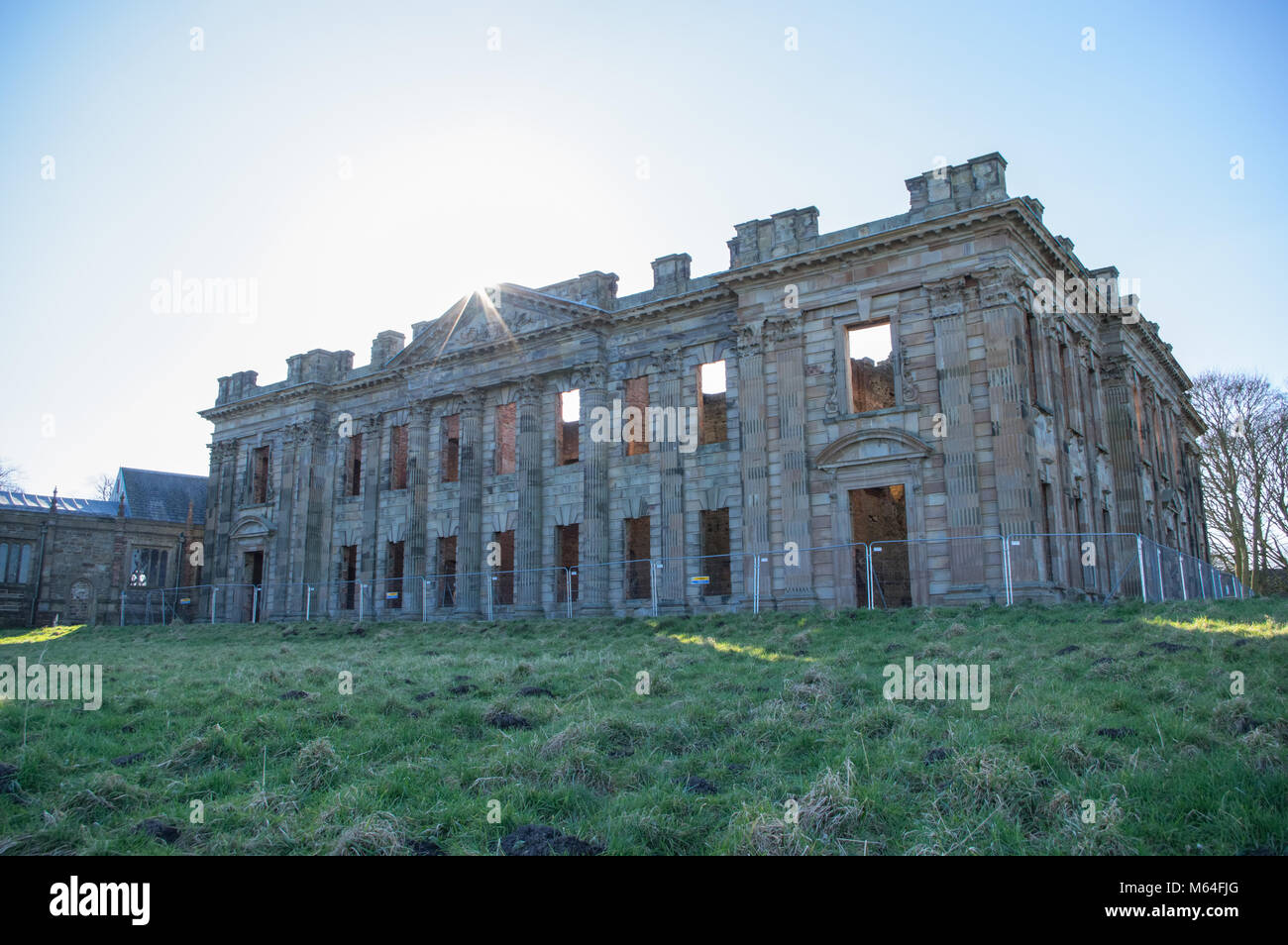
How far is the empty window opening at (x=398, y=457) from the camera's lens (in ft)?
114

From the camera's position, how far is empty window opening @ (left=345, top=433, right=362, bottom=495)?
3641 cm

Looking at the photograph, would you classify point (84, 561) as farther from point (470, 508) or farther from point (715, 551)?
point (715, 551)

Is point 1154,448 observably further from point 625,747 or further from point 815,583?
point 625,747

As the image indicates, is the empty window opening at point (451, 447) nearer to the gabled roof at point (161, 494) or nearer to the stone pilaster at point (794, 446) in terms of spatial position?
the stone pilaster at point (794, 446)

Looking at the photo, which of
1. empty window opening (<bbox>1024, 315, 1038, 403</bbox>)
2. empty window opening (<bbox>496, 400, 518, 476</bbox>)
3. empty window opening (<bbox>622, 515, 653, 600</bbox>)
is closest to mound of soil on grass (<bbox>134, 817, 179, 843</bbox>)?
empty window opening (<bbox>622, 515, 653, 600</bbox>)

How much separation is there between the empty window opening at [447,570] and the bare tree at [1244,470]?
32628 mm

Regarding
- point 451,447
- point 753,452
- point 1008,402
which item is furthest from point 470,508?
point 1008,402

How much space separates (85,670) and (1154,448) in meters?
33.4

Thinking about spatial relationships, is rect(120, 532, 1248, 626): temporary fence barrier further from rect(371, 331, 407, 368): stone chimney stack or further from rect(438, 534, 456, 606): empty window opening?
rect(371, 331, 407, 368): stone chimney stack

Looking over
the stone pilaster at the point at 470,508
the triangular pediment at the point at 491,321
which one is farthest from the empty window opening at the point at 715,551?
the stone pilaster at the point at 470,508

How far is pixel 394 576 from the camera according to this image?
34.2 meters

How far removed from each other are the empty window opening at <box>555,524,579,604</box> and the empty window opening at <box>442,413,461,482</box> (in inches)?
218

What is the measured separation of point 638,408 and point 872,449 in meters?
8.58

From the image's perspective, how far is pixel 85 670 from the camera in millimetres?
16219
